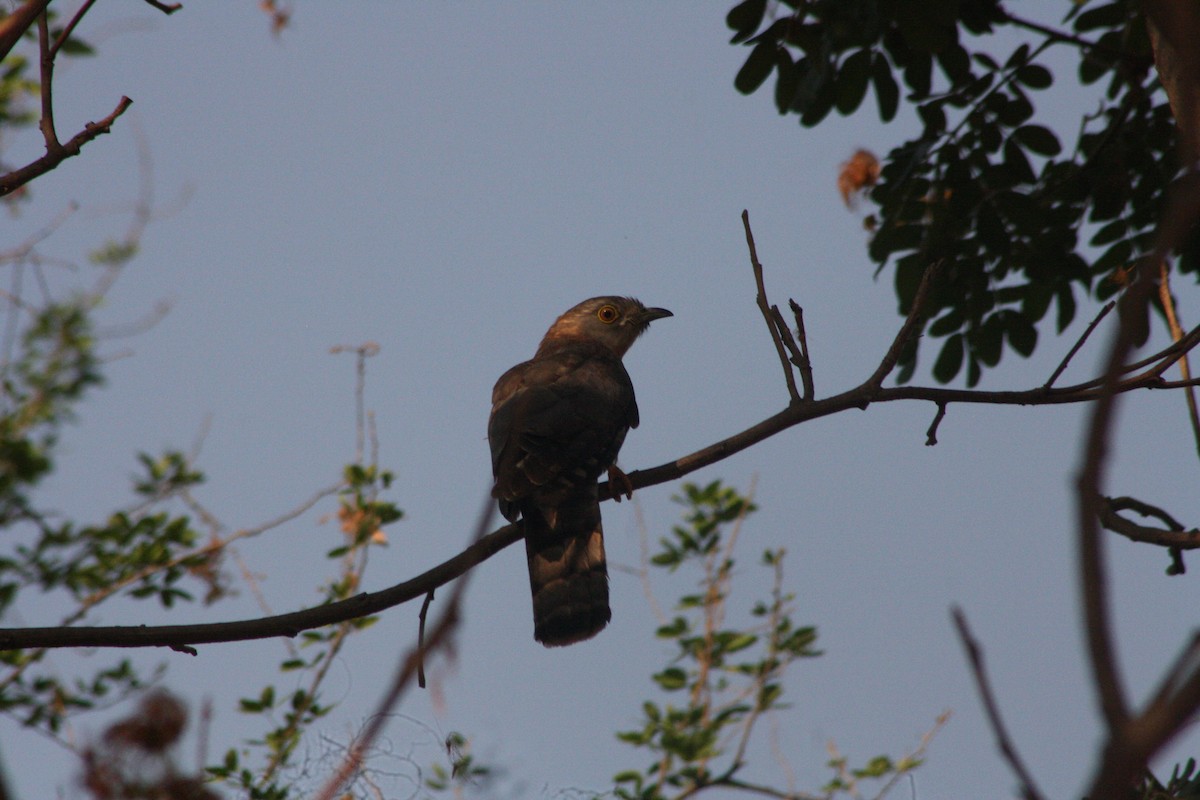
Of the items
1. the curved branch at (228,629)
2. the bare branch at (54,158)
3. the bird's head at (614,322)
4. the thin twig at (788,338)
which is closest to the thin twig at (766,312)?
the thin twig at (788,338)

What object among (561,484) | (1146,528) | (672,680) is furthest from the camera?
(672,680)

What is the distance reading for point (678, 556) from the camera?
7.68m

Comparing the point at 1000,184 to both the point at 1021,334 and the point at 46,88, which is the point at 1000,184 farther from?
the point at 46,88

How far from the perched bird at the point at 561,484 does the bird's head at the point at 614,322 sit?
1.78m

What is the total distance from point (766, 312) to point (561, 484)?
138 centimetres

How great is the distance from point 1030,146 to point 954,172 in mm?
343

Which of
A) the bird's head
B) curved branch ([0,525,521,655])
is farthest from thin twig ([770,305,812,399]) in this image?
the bird's head

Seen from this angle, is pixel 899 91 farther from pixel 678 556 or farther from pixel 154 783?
pixel 154 783

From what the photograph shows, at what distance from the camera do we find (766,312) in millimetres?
3670

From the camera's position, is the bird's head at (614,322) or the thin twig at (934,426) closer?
the thin twig at (934,426)

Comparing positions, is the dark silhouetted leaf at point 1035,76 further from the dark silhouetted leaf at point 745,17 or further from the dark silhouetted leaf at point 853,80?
the dark silhouetted leaf at point 745,17

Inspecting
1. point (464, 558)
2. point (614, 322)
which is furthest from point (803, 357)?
point (614, 322)

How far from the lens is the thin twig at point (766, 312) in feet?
11.8

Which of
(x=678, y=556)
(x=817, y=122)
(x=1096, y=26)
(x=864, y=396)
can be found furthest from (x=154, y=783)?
(x=678, y=556)
